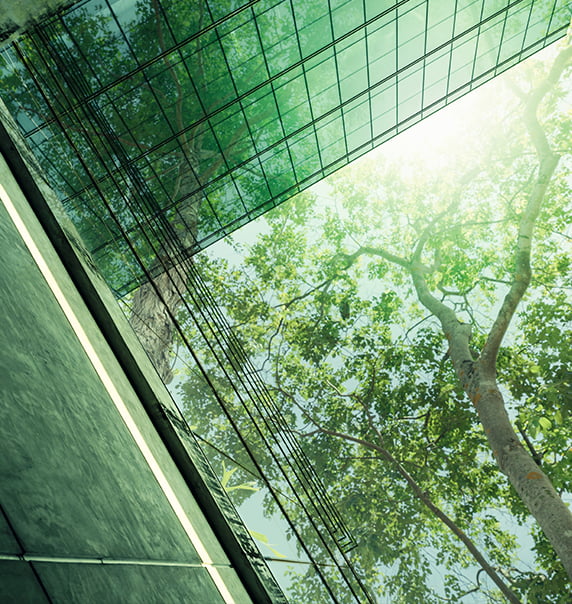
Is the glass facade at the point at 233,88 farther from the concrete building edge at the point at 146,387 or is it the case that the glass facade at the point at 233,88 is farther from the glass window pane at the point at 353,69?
the concrete building edge at the point at 146,387

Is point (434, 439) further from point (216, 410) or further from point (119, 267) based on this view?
point (119, 267)

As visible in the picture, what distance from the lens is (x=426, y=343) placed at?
43.1ft

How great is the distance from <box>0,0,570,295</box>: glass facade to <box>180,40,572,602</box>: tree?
10.4 feet

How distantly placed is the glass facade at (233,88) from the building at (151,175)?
3cm

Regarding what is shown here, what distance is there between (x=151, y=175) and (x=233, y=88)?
2106mm

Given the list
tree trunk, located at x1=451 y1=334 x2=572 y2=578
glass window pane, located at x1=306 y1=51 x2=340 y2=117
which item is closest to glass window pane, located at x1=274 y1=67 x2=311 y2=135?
glass window pane, located at x1=306 y1=51 x2=340 y2=117

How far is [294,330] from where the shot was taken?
13672mm

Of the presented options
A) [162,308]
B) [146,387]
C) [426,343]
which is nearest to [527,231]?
[426,343]

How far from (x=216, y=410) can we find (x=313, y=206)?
24.2ft

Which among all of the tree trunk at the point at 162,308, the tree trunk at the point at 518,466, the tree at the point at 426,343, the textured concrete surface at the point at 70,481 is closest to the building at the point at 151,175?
the textured concrete surface at the point at 70,481

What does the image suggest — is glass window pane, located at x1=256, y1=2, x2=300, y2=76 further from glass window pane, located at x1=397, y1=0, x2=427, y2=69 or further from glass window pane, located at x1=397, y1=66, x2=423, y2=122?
glass window pane, located at x1=397, y1=66, x2=423, y2=122

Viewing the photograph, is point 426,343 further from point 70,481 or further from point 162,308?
point 70,481

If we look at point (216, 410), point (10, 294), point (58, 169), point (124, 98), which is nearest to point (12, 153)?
point (10, 294)

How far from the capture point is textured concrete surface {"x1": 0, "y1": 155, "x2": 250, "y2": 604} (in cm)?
98
